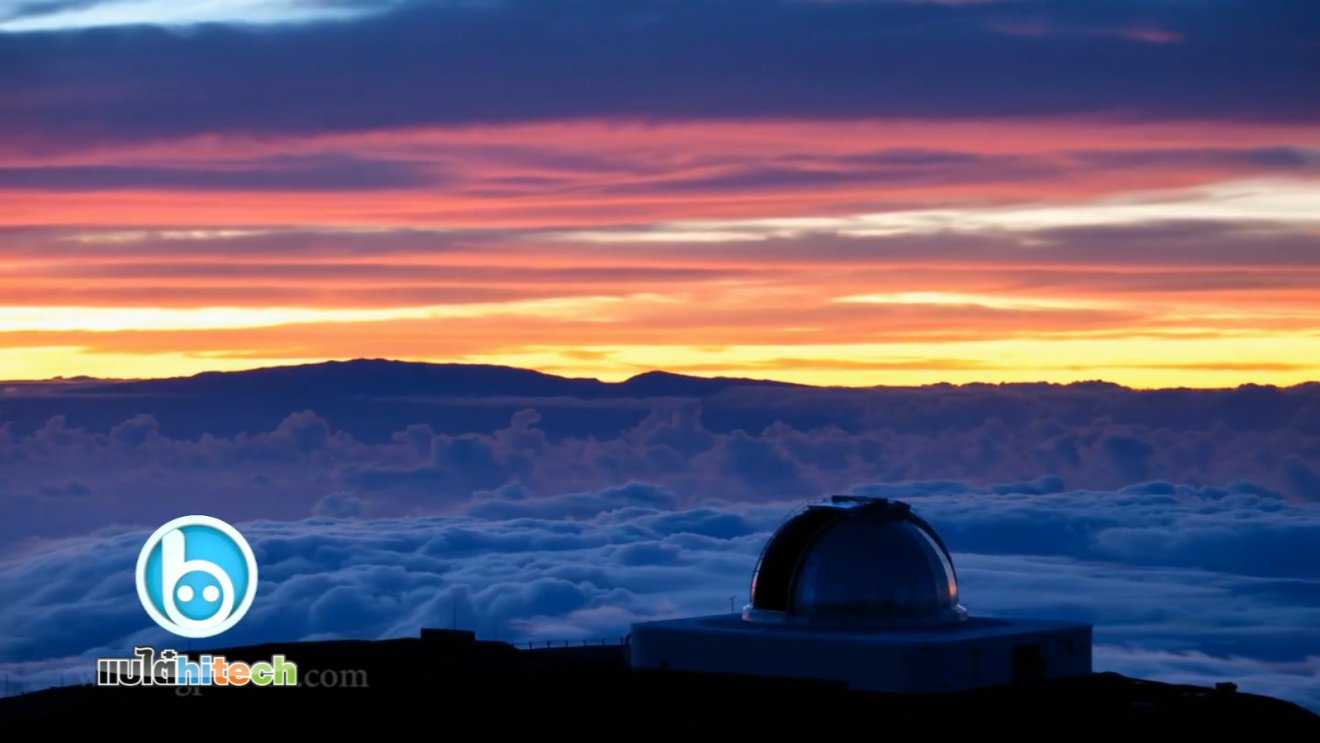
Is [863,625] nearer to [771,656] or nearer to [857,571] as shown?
[857,571]

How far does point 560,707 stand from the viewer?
48.2 metres

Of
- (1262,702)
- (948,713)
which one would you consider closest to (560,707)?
(948,713)

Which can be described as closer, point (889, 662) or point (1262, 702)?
point (889, 662)

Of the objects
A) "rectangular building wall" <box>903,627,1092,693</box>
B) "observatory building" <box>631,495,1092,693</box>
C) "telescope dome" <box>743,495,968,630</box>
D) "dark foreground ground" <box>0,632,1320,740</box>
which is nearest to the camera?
"dark foreground ground" <box>0,632,1320,740</box>

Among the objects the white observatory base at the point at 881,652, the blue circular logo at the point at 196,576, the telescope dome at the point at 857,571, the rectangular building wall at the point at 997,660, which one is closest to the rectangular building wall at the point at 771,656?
the white observatory base at the point at 881,652

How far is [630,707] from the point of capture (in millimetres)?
47500

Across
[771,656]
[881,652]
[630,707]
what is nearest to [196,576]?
[630,707]

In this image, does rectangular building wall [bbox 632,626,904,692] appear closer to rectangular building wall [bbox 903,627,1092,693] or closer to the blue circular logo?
rectangular building wall [bbox 903,627,1092,693]

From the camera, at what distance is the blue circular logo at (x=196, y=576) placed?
50.9 m

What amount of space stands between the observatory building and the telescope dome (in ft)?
0.08

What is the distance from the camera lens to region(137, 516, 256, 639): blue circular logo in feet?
167

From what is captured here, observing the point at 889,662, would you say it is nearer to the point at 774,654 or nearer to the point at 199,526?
the point at 774,654

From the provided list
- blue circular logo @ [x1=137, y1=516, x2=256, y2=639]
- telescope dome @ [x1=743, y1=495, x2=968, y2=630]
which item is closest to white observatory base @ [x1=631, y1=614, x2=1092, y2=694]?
telescope dome @ [x1=743, y1=495, x2=968, y2=630]

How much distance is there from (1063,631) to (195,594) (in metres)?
22.7
